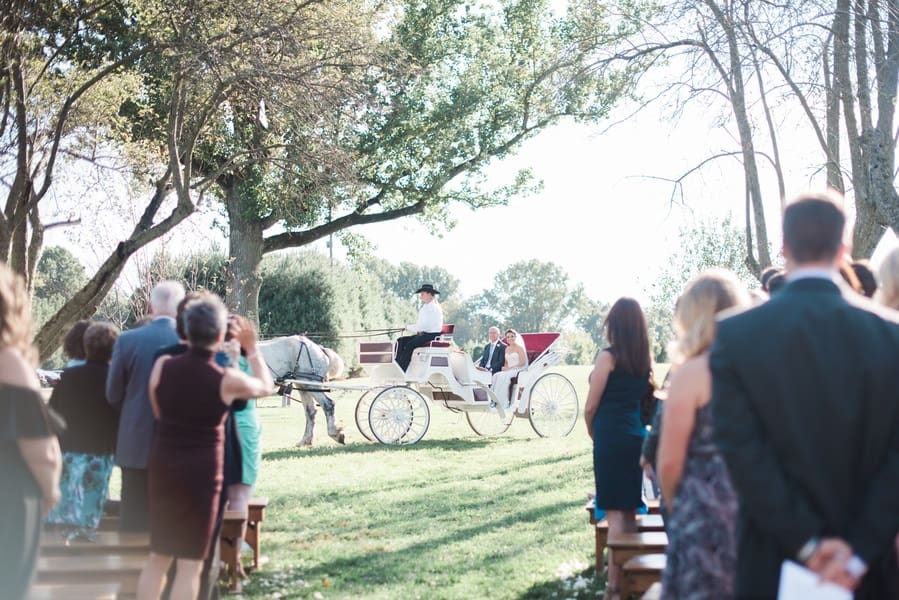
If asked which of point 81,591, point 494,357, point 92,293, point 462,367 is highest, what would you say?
point 92,293

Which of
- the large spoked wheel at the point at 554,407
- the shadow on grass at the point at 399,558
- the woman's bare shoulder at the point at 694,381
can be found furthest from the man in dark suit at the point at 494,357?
the woman's bare shoulder at the point at 694,381

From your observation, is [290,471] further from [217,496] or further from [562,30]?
[562,30]

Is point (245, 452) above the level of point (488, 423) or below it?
above

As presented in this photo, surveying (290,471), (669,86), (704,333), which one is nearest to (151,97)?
(290,471)

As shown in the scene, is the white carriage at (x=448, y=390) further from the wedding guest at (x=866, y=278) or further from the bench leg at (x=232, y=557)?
the wedding guest at (x=866, y=278)

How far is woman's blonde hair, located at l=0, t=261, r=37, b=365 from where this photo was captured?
3221mm

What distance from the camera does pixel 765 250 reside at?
32.7 feet

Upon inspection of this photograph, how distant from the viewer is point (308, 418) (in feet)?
50.6

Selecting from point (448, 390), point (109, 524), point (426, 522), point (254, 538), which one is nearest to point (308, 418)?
point (448, 390)

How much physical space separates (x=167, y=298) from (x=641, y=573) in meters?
3.10

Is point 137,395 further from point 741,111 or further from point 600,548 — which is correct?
point 741,111

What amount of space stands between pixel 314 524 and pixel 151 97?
14825mm

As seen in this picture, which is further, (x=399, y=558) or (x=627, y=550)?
(x=399, y=558)

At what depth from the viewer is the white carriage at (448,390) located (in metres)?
15.0
